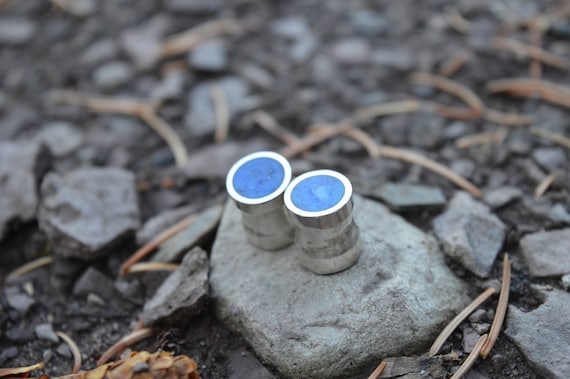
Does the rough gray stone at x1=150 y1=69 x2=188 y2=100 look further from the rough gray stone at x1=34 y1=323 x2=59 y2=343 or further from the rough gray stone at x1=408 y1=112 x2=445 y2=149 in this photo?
the rough gray stone at x1=34 y1=323 x2=59 y2=343

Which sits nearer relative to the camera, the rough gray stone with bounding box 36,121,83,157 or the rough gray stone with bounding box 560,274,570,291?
the rough gray stone with bounding box 560,274,570,291

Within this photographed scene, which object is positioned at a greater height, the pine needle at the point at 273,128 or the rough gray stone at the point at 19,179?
the rough gray stone at the point at 19,179

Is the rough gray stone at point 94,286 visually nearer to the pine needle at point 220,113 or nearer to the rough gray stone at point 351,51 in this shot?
the pine needle at point 220,113

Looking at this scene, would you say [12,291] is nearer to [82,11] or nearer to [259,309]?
[259,309]

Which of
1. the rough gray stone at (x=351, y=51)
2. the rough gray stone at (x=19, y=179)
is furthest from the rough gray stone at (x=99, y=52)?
the rough gray stone at (x=351, y=51)

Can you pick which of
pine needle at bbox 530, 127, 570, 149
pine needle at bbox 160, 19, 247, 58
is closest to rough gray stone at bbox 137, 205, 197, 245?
pine needle at bbox 160, 19, 247, 58

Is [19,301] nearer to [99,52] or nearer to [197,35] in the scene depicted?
[99,52]
